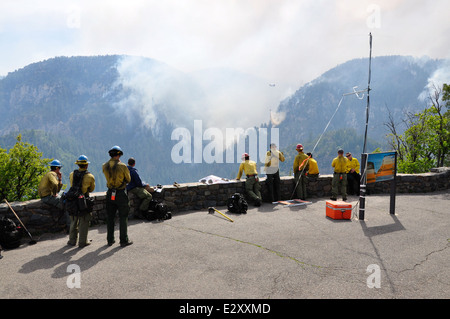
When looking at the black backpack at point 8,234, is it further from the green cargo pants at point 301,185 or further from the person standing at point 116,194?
the green cargo pants at point 301,185

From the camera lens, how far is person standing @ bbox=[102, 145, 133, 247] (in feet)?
20.5

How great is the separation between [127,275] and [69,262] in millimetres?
1427

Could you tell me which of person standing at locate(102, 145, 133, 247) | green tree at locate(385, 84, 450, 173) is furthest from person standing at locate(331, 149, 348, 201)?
green tree at locate(385, 84, 450, 173)

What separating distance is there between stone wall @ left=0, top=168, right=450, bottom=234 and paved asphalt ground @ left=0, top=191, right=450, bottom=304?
1.67 feet

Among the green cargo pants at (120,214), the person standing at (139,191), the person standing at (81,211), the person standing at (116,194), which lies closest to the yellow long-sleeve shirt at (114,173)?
the person standing at (116,194)

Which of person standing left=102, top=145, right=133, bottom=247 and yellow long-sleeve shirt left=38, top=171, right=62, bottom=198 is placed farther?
yellow long-sleeve shirt left=38, top=171, right=62, bottom=198

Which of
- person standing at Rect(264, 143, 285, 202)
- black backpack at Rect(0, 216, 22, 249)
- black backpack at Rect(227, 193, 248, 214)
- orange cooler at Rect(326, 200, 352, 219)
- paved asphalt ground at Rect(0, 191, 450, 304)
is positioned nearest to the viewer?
paved asphalt ground at Rect(0, 191, 450, 304)

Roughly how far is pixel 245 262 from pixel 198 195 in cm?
464

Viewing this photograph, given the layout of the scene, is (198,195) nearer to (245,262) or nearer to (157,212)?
(157,212)

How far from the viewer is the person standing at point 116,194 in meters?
6.24

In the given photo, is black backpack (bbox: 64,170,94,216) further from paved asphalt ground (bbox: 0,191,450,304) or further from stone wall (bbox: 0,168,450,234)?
stone wall (bbox: 0,168,450,234)

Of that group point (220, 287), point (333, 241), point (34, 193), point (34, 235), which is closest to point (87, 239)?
point (34, 235)

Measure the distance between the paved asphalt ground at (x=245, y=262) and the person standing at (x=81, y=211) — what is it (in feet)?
0.76
